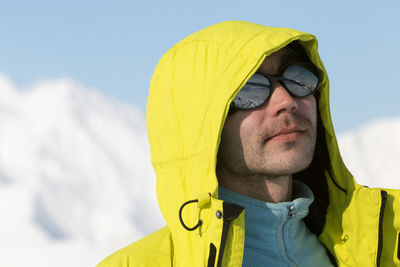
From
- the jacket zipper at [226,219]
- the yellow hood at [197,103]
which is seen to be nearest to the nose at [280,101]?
the yellow hood at [197,103]

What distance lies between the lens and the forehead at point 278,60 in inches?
132

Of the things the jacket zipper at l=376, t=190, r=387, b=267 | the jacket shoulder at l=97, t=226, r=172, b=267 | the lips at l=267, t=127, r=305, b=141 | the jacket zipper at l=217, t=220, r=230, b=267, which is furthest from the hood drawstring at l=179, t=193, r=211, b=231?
Result: the jacket zipper at l=376, t=190, r=387, b=267

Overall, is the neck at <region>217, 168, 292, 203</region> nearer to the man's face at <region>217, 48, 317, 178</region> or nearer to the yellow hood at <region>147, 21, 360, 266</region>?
the man's face at <region>217, 48, 317, 178</region>

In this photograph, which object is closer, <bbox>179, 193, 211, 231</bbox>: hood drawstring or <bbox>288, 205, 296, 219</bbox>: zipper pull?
<bbox>179, 193, 211, 231</bbox>: hood drawstring

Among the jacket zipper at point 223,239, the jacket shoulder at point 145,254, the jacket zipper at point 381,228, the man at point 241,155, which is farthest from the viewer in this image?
the jacket zipper at point 381,228

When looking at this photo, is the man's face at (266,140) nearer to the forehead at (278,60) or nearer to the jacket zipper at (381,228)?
the forehead at (278,60)

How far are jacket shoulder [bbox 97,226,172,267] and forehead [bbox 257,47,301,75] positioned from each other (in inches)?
44.5

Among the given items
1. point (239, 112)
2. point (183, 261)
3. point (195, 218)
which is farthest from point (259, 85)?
point (183, 261)

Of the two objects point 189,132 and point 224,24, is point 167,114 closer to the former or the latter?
point 189,132

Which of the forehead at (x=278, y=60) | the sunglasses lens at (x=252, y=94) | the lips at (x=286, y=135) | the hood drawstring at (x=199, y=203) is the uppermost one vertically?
the forehead at (x=278, y=60)

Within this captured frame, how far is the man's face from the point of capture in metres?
3.23

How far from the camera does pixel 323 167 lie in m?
3.88

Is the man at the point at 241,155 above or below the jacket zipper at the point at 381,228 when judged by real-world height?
above

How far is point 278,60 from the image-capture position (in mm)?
3416
